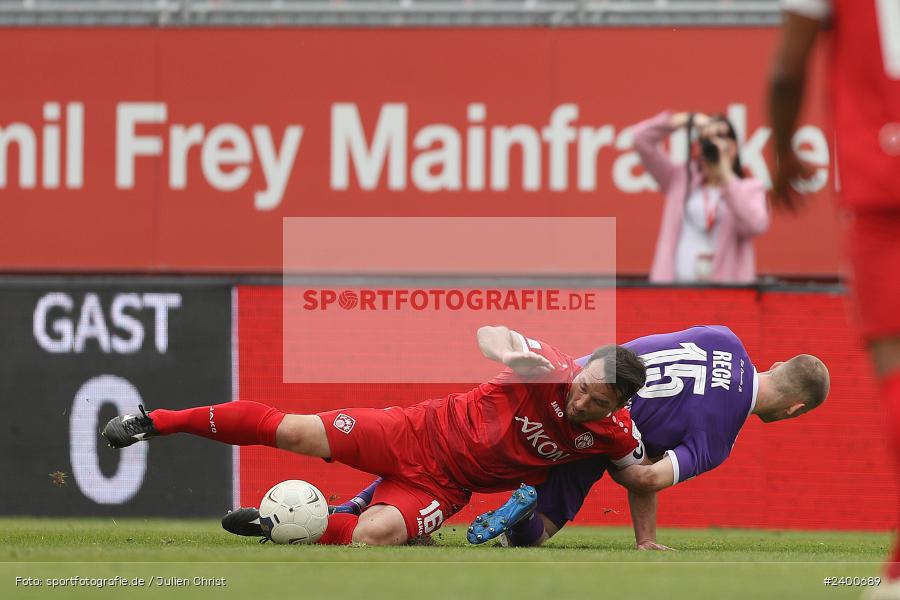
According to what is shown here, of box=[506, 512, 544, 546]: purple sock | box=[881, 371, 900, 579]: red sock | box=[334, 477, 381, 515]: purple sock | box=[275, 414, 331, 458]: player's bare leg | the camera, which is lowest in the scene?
box=[506, 512, 544, 546]: purple sock

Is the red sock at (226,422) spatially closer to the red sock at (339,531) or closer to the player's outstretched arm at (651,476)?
the red sock at (339,531)

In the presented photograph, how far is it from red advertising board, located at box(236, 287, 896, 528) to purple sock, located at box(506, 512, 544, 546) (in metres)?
1.49

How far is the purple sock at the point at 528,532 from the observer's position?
23.0ft

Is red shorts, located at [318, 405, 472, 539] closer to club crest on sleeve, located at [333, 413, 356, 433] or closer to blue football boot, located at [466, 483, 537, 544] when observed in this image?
club crest on sleeve, located at [333, 413, 356, 433]

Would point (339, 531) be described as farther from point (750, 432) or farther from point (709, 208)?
point (709, 208)

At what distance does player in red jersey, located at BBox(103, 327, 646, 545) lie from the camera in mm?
6676

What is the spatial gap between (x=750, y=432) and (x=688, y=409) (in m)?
1.86

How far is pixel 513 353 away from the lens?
6277 millimetres

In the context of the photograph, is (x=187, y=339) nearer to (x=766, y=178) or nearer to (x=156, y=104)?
(x=156, y=104)

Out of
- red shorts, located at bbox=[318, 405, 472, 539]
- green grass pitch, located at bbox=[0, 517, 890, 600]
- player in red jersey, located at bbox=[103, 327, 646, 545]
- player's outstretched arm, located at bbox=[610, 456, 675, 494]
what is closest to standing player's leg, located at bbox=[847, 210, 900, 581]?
green grass pitch, located at bbox=[0, 517, 890, 600]

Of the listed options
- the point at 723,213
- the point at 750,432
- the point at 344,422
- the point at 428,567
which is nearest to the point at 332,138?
the point at 723,213

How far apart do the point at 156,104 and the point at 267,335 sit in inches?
186

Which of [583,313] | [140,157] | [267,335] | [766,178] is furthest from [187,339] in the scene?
[766,178]

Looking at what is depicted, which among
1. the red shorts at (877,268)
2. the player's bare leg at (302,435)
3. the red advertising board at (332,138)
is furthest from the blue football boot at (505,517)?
the red advertising board at (332,138)
